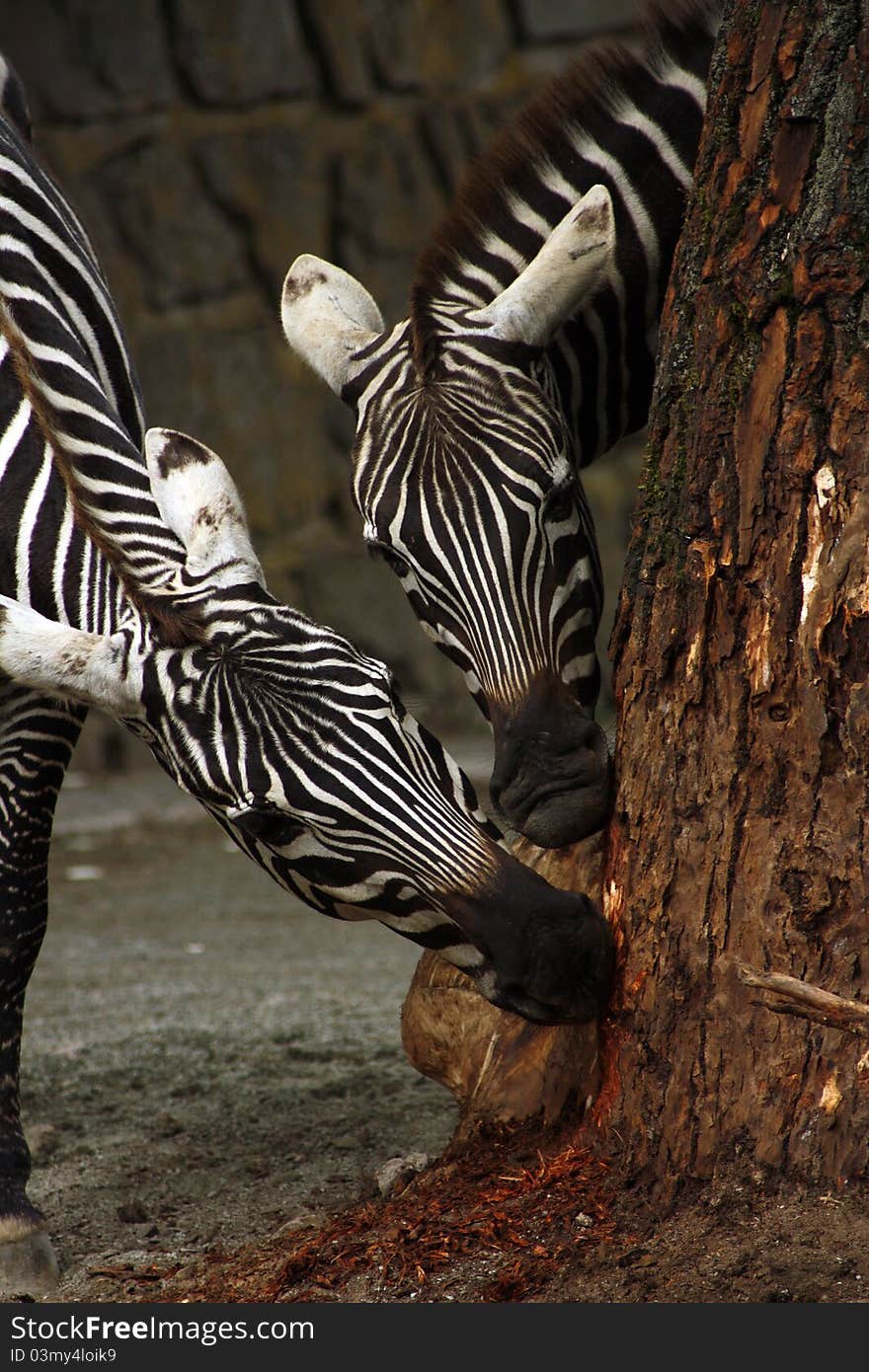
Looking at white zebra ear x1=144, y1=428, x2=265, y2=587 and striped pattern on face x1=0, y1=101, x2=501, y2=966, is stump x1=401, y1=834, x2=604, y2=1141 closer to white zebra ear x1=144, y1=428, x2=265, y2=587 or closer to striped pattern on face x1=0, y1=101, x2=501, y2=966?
striped pattern on face x1=0, y1=101, x2=501, y2=966

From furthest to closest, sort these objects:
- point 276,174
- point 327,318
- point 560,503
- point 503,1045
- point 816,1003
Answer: point 276,174 → point 327,318 → point 560,503 → point 503,1045 → point 816,1003

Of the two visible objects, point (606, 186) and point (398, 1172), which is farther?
point (606, 186)

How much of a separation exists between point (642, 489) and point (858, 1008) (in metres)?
1.17

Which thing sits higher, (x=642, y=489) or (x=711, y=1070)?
(x=642, y=489)

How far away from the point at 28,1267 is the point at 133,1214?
35 centimetres

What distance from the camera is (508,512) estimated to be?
11.9 ft

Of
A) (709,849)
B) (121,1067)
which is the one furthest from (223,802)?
(121,1067)

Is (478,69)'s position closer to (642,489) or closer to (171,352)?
(171,352)

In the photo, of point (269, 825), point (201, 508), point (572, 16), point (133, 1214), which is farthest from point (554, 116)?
point (572, 16)

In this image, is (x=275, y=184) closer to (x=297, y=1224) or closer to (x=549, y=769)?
(x=549, y=769)

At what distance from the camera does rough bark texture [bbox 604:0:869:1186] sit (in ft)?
9.16

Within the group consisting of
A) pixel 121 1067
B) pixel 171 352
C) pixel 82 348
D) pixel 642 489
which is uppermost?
pixel 171 352

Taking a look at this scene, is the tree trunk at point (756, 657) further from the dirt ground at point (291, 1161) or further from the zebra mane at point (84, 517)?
the zebra mane at point (84, 517)

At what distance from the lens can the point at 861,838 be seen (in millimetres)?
2770
